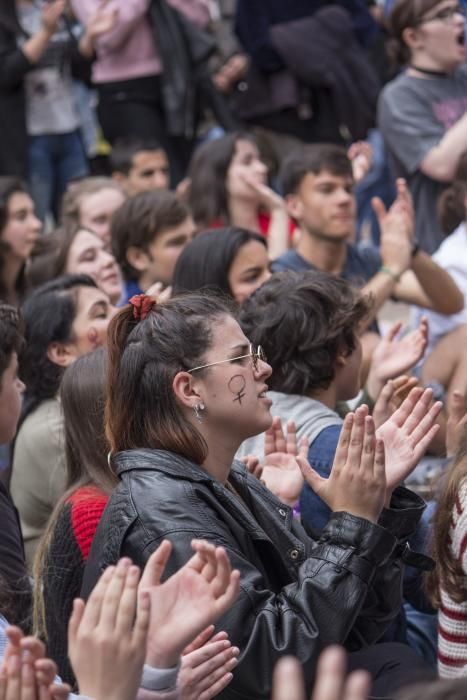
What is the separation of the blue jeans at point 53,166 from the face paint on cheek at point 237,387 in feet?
15.6

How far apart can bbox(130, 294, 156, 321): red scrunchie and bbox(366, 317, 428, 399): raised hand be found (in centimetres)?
133

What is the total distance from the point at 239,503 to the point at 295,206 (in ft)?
10.4

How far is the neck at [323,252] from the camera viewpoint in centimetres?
559

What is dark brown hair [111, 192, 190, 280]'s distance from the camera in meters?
5.61

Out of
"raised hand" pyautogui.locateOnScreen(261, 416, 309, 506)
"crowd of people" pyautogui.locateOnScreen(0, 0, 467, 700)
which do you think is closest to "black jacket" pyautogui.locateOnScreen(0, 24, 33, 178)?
"crowd of people" pyautogui.locateOnScreen(0, 0, 467, 700)

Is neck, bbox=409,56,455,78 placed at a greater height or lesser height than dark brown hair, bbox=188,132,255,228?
greater

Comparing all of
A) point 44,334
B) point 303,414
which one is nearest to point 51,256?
point 44,334

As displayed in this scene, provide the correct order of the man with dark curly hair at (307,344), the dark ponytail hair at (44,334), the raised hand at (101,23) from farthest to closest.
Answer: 1. the raised hand at (101,23)
2. the dark ponytail hair at (44,334)
3. the man with dark curly hair at (307,344)

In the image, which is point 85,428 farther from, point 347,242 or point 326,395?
point 347,242

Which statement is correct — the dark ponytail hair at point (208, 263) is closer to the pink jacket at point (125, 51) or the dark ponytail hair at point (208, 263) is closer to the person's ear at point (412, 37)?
the person's ear at point (412, 37)

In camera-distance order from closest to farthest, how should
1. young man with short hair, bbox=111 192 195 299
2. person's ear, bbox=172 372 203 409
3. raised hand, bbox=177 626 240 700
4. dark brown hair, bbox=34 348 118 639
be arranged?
raised hand, bbox=177 626 240 700, person's ear, bbox=172 372 203 409, dark brown hair, bbox=34 348 118 639, young man with short hair, bbox=111 192 195 299

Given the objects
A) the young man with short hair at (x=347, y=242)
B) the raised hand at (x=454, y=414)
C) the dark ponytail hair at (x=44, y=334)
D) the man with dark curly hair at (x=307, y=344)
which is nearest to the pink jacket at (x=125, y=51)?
the young man with short hair at (x=347, y=242)

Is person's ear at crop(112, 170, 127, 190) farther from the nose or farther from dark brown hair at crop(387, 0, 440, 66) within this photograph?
the nose

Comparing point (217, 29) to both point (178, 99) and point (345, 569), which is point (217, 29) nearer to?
point (178, 99)
